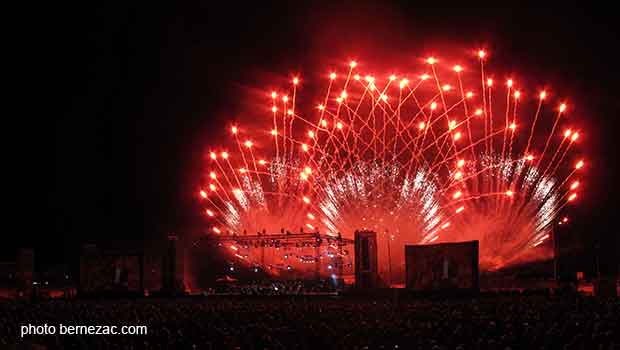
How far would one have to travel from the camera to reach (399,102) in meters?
31.4

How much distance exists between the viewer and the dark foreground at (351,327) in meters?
12.4

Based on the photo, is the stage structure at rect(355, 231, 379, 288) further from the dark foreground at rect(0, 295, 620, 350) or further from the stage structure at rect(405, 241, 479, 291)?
the dark foreground at rect(0, 295, 620, 350)

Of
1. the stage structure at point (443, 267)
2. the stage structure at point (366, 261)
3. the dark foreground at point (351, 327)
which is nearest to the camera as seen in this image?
the dark foreground at point (351, 327)

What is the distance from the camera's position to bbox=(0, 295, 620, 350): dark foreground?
12.4 m

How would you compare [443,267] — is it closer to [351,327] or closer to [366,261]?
[366,261]

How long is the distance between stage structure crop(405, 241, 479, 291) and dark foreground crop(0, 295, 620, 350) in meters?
6.06

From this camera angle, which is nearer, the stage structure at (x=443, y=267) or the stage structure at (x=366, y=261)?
the stage structure at (x=443, y=267)

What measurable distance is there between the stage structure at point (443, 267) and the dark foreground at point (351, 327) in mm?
6058

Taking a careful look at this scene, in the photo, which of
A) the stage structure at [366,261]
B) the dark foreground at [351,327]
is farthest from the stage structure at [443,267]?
the dark foreground at [351,327]

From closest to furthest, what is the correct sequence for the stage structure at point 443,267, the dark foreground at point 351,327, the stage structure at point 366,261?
the dark foreground at point 351,327
the stage structure at point 443,267
the stage structure at point 366,261

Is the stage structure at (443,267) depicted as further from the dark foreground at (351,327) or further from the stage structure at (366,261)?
the dark foreground at (351,327)

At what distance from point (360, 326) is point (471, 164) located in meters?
20.5

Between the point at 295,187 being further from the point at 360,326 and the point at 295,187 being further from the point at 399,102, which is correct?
the point at 360,326

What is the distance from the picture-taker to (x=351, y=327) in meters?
13.9
